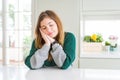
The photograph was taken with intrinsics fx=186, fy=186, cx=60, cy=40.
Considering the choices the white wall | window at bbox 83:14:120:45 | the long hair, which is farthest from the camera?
window at bbox 83:14:120:45

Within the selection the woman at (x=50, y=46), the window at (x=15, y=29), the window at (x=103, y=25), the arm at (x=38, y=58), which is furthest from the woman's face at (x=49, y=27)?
the window at (x=103, y=25)

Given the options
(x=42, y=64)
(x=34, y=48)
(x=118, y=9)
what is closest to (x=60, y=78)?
(x=42, y=64)

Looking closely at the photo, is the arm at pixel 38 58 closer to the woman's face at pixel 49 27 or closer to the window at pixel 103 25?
the woman's face at pixel 49 27

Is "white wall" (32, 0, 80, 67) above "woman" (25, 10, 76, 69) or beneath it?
above

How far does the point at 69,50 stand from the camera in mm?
1364

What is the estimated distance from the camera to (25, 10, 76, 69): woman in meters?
1.29

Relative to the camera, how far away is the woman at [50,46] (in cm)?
129

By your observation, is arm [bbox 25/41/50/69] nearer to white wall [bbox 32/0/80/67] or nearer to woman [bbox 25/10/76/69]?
woman [bbox 25/10/76/69]

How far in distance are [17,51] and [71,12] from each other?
1178 mm

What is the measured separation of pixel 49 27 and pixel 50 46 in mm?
139

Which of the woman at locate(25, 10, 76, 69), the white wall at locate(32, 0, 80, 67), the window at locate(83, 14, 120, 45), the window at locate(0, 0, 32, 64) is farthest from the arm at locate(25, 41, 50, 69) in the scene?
the window at locate(83, 14, 120, 45)

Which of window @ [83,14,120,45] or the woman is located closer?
the woman

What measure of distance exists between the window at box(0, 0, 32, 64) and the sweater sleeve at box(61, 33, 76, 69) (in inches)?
67.6

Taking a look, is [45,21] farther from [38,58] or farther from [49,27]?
[38,58]
